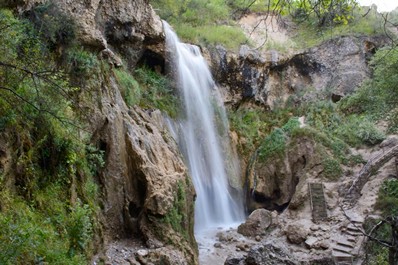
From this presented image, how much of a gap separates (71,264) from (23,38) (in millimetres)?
4351

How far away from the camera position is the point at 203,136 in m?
17.1

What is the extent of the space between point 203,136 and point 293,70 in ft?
28.8

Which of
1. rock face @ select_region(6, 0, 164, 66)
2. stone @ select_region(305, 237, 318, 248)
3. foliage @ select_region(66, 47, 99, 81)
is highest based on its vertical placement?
rock face @ select_region(6, 0, 164, 66)

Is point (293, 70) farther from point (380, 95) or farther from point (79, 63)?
point (79, 63)

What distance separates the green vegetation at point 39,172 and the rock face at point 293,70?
13599 millimetres

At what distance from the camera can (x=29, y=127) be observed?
6445 millimetres

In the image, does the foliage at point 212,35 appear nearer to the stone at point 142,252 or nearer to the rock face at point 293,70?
the rock face at point 293,70

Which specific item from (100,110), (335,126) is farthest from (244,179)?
(100,110)

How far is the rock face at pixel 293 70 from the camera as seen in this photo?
20.7m

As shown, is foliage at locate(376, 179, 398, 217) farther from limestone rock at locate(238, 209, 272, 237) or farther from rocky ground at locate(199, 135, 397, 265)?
limestone rock at locate(238, 209, 272, 237)

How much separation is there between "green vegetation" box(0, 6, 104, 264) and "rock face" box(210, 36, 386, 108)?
13599 mm

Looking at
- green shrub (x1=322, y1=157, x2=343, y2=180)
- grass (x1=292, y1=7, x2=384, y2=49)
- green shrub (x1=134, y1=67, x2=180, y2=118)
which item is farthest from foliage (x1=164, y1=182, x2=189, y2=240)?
grass (x1=292, y1=7, x2=384, y2=49)

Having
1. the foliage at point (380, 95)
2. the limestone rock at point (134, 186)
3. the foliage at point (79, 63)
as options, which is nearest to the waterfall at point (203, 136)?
the limestone rock at point (134, 186)

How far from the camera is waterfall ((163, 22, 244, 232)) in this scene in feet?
49.2
